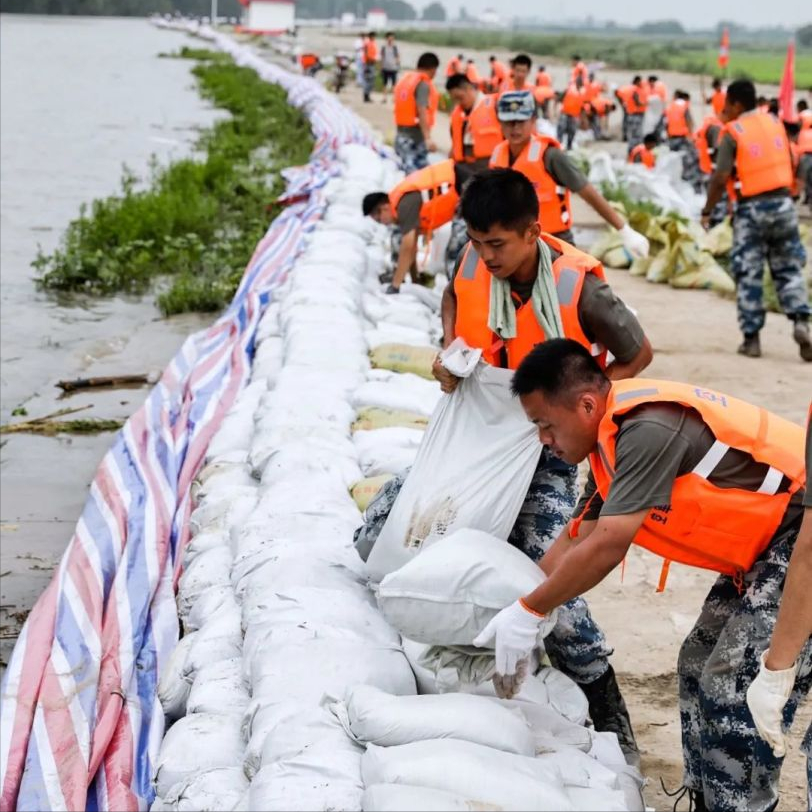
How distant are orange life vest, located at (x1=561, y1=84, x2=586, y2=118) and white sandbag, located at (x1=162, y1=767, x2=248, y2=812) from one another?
1918cm

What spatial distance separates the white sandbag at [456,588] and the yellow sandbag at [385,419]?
6.09 ft

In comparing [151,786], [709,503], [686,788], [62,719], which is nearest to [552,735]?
[686,788]

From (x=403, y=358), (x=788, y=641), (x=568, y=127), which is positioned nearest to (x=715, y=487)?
(x=788, y=641)

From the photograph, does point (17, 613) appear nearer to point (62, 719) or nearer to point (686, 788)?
point (62, 719)


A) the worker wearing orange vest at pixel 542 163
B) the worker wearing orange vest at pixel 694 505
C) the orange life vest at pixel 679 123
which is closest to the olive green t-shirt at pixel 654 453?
the worker wearing orange vest at pixel 694 505

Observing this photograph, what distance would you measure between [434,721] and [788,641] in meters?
0.74

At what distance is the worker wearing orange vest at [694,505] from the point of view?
2.62 metres

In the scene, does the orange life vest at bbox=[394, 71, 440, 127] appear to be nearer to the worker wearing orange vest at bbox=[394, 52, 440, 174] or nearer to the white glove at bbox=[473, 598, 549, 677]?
the worker wearing orange vest at bbox=[394, 52, 440, 174]

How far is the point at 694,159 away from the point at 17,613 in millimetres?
13372

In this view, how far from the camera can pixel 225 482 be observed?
4.57 m

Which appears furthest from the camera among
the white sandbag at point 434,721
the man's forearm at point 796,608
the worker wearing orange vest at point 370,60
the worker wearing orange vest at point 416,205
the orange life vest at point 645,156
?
the worker wearing orange vest at point 370,60

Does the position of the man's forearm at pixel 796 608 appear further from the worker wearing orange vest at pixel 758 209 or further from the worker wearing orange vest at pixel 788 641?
the worker wearing orange vest at pixel 758 209

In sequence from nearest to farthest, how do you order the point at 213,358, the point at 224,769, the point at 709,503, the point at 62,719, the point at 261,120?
the point at 709,503, the point at 224,769, the point at 62,719, the point at 213,358, the point at 261,120

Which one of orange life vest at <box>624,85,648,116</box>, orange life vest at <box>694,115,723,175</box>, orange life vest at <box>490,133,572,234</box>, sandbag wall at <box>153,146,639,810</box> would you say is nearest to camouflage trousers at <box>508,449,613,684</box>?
sandbag wall at <box>153,146,639,810</box>
